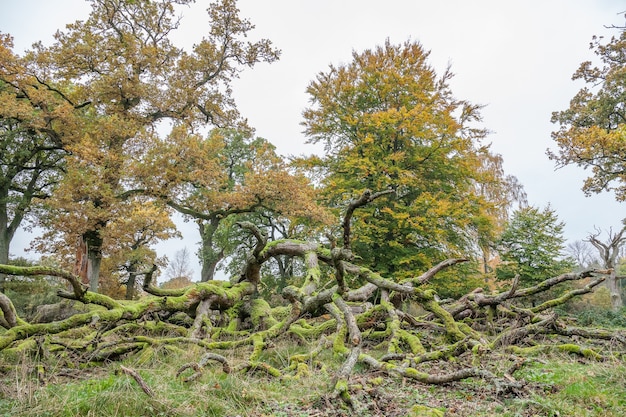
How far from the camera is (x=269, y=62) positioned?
17.4 metres

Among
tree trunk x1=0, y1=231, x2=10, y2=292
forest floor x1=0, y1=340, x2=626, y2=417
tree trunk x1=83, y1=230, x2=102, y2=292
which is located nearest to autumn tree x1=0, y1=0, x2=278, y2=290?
tree trunk x1=83, y1=230, x2=102, y2=292

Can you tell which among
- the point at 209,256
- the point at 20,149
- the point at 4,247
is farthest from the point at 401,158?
the point at 4,247

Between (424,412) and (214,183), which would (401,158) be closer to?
(214,183)

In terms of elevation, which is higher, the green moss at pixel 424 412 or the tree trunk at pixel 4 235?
the tree trunk at pixel 4 235

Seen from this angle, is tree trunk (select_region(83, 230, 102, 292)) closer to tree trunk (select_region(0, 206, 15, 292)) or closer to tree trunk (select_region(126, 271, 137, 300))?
tree trunk (select_region(126, 271, 137, 300))

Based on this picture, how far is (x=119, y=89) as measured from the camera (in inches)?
586

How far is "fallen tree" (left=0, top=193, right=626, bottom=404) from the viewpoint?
4414 millimetres

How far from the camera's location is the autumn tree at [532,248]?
16.9 metres

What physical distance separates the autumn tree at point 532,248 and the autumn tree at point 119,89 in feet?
46.8

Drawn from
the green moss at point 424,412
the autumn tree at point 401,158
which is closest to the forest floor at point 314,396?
the green moss at point 424,412

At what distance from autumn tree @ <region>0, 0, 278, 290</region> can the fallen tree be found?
7422mm

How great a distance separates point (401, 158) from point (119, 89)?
37.2ft

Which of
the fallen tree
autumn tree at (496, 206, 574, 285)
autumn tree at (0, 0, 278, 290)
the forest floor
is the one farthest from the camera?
autumn tree at (496, 206, 574, 285)

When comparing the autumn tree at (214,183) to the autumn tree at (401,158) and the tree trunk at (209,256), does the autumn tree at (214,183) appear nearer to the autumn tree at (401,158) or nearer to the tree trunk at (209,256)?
the autumn tree at (401,158)
